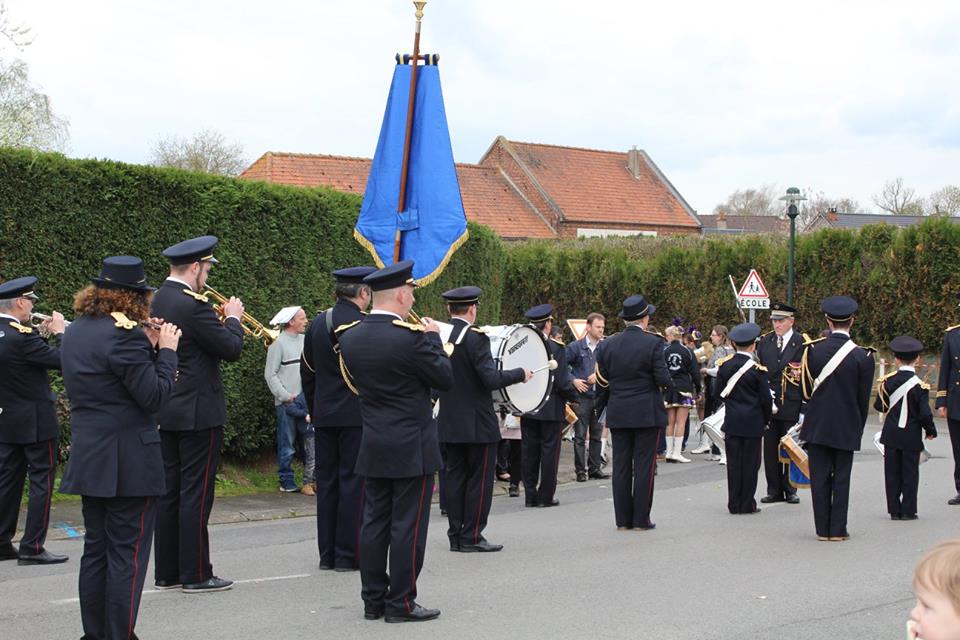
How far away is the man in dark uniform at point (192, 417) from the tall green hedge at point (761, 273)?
1890cm

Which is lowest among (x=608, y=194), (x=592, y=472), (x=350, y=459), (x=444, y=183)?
(x=592, y=472)

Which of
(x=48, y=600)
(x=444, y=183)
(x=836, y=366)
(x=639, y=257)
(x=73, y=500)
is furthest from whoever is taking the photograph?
(x=639, y=257)

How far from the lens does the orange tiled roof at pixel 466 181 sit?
38344 mm

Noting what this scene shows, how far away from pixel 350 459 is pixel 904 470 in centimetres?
554

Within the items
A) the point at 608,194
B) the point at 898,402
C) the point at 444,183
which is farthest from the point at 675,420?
the point at 608,194

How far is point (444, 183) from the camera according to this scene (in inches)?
422

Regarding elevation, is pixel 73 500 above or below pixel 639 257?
below

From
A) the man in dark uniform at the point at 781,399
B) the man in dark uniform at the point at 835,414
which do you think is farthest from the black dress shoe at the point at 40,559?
the man in dark uniform at the point at 781,399

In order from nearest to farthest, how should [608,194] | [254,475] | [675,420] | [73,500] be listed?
[73,500] < [254,475] < [675,420] < [608,194]

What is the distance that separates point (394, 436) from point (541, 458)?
546 cm

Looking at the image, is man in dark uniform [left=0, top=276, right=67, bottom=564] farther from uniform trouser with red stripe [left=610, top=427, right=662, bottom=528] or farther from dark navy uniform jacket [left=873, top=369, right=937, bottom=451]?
dark navy uniform jacket [left=873, top=369, right=937, bottom=451]

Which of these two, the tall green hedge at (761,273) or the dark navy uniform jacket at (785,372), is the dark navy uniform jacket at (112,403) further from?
the tall green hedge at (761,273)

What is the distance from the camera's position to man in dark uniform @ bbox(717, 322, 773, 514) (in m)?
11.4

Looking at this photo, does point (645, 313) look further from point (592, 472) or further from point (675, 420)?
point (675, 420)
